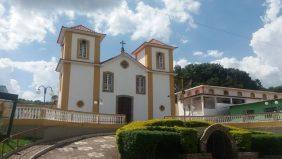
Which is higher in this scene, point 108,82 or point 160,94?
point 108,82

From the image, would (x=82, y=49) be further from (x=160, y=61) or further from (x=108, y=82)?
(x=160, y=61)

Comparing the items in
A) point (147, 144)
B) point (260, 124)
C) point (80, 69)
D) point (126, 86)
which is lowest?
point (147, 144)

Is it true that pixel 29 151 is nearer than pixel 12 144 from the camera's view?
Yes

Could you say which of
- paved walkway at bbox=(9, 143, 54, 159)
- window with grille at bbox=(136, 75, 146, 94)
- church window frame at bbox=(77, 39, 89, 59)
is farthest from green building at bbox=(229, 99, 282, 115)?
paved walkway at bbox=(9, 143, 54, 159)

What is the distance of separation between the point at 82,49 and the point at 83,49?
0.09 m

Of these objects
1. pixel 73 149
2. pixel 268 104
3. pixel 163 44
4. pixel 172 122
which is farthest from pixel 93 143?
pixel 268 104

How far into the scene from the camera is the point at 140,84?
30.6 metres

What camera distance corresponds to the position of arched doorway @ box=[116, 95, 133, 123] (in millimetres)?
29156

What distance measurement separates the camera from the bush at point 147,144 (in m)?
14.5

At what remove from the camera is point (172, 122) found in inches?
773

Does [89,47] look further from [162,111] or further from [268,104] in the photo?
[268,104]

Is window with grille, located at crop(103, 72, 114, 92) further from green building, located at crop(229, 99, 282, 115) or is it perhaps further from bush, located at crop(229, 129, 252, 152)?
green building, located at crop(229, 99, 282, 115)

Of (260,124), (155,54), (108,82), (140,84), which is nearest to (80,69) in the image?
(108,82)

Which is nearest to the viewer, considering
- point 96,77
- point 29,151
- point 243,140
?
point 29,151
